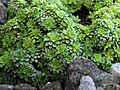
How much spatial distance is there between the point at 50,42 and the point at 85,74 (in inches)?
20.9

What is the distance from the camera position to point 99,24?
317 centimetres

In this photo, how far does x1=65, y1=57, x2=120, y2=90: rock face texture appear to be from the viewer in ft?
8.84

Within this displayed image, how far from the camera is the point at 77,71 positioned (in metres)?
2.74

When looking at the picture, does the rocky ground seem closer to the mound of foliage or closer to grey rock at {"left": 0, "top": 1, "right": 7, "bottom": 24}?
the mound of foliage

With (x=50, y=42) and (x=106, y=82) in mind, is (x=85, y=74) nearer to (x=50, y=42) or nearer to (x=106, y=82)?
(x=106, y=82)

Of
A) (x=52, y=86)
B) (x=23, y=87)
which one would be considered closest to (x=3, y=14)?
(x=23, y=87)

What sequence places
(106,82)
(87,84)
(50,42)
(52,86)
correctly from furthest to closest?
1. (50,42)
2. (52,86)
3. (106,82)
4. (87,84)

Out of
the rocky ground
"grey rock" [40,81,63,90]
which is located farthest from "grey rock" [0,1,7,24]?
"grey rock" [40,81,63,90]

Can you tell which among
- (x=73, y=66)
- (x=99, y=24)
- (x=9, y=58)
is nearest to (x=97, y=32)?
(x=99, y=24)

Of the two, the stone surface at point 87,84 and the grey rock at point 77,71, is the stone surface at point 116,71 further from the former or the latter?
the stone surface at point 87,84

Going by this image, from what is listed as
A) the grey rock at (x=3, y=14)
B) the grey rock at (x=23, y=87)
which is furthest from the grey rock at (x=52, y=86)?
the grey rock at (x=3, y=14)

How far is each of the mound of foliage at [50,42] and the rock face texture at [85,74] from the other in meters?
0.20

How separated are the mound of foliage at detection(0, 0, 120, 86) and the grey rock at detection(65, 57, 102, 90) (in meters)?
0.19

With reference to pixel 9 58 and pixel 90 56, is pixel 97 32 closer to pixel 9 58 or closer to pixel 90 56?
pixel 90 56
